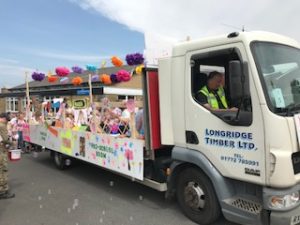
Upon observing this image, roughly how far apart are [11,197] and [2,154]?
2.64 feet

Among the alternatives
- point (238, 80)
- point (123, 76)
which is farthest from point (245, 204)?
point (123, 76)

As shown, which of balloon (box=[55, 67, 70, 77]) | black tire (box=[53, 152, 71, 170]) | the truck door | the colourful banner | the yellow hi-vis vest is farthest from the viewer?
balloon (box=[55, 67, 70, 77])

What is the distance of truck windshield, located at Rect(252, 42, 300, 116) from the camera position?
3.54m

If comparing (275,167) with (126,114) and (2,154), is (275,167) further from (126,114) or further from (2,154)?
(2,154)

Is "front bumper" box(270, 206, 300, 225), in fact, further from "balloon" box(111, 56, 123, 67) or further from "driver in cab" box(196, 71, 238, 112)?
"balloon" box(111, 56, 123, 67)

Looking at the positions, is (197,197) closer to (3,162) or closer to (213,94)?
(213,94)

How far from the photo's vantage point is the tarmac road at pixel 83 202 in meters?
4.73

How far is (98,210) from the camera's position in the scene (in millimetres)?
5117

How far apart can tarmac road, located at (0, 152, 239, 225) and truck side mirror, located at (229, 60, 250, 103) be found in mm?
1890

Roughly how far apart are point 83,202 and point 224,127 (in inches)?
115

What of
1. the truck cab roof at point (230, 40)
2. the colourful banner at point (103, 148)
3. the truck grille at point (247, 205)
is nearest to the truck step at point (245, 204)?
the truck grille at point (247, 205)

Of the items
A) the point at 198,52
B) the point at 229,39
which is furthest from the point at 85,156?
the point at 229,39

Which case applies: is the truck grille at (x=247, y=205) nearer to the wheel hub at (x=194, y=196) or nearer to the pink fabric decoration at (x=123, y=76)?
the wheel hub at (x=194, y=196)

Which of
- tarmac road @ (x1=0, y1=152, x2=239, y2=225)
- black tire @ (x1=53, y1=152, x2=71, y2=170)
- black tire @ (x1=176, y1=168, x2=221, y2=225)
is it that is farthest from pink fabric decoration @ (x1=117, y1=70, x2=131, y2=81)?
black tire @ (x1=53, y1=152, x2=71, y2=170)
